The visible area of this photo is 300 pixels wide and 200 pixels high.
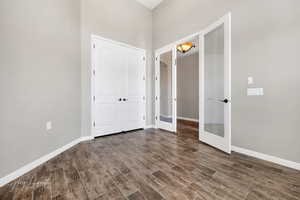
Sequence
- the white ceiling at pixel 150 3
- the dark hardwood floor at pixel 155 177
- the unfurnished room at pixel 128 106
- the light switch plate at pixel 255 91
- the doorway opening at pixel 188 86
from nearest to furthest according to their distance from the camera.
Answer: the dark hardwood floor at pixel 155 177
the unfurnished room at pixel 128 106
the light switch plate at pixel 255 91
the white ceiling at pixel 150 3
the doorway opening at pixel 188 86

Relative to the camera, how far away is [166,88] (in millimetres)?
3871

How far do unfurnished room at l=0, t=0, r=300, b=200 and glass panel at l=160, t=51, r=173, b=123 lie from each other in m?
0.06

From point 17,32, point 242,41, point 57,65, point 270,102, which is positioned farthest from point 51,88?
point 270,102

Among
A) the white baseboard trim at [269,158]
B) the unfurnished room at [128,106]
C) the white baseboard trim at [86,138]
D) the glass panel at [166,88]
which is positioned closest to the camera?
the unfurnished room at [128,106]

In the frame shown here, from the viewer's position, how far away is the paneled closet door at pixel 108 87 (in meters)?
3.20

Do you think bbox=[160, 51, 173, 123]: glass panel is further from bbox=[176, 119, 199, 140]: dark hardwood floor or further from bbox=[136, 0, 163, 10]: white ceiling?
bbox=[136, 0, 163, 10]: white ceiling

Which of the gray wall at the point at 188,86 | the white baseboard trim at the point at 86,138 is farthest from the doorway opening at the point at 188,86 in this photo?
the white baseboard trim at the point at 86,138

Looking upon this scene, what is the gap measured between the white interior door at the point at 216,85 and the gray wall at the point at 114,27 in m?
1.81

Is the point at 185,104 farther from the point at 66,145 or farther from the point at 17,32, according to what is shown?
the point at 17,32

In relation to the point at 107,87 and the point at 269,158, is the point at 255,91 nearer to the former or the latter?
the point at 269,158

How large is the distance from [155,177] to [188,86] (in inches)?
195

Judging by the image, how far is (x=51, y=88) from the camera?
2.22m

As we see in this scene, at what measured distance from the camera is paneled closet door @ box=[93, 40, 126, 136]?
3.20 meters

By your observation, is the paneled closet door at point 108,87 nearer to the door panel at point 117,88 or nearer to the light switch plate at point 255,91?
the door panel at point 117,88
